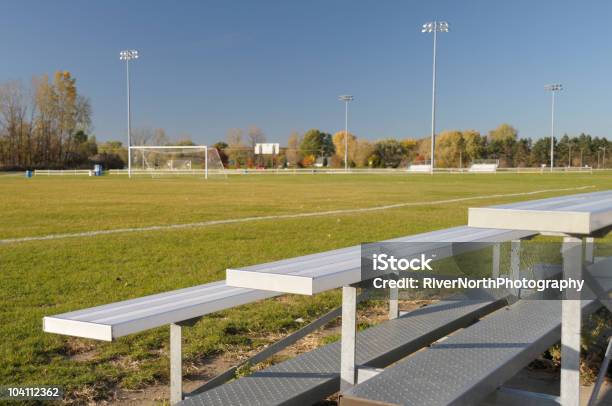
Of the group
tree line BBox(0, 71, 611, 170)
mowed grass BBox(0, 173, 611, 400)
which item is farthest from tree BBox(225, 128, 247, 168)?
mowed grass BBox(0, 173, 611, 400)

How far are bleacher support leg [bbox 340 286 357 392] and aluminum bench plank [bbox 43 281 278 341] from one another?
51 cm

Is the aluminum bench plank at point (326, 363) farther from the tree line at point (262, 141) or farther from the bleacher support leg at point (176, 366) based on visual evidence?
the tree line at point (262, 141)

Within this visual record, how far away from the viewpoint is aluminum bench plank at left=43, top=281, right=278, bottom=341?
2.43 metres

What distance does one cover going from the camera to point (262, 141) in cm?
11825

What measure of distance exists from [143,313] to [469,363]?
4.54ft

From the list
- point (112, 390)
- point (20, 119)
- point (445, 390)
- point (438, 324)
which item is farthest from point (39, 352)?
point (20, 119)

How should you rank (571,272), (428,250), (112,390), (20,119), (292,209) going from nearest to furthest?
1. (571,272)
2. (428,250)
3. (112,390)
4. (292,209)
5. (20,119)

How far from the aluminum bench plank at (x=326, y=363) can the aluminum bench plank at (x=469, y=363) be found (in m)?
0.19

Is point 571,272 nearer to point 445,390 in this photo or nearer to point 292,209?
point 445,390

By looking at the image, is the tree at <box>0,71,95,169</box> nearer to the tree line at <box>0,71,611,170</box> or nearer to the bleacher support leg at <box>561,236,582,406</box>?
the tree line at <box>0,71,611,170</box>

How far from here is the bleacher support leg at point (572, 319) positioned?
252 cm

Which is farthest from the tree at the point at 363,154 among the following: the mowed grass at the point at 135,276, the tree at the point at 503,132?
the mowed grass at the point at 135,276

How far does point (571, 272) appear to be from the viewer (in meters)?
2.52

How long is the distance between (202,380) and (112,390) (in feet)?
1.59
